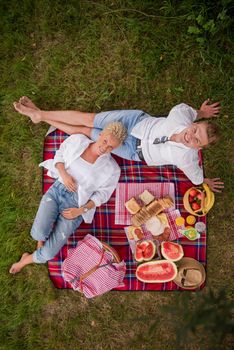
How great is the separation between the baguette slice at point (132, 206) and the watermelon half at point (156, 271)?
0.64 meters

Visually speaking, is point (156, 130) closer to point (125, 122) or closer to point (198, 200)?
point (125, 122)

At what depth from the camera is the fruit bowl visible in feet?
15.1

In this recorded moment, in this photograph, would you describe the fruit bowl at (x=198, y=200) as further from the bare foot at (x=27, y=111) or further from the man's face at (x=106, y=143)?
the bare foot at (x=27, y=111)

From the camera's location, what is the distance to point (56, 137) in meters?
4.79

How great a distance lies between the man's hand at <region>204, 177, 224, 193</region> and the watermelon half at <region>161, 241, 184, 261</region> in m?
0.85

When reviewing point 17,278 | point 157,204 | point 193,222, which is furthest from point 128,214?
point 17,278

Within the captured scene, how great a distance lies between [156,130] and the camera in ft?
14.2

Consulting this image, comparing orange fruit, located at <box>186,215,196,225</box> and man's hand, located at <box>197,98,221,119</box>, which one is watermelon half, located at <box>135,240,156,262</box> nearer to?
orange fruit, located at <box>186,215,196,225</box>

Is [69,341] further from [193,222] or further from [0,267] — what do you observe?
[193,222]

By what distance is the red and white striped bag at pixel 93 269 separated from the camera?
437 centimetres

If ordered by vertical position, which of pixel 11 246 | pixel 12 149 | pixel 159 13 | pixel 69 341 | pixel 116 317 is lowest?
pixel 69 341

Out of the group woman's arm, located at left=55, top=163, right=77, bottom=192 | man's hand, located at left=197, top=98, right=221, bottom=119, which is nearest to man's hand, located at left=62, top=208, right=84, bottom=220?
woman's arm, located at left=55, top=163, right=77, bottom=192

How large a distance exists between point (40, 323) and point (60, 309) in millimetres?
296

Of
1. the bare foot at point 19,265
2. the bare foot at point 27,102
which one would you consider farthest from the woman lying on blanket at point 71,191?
the bare foot at point 27,102
